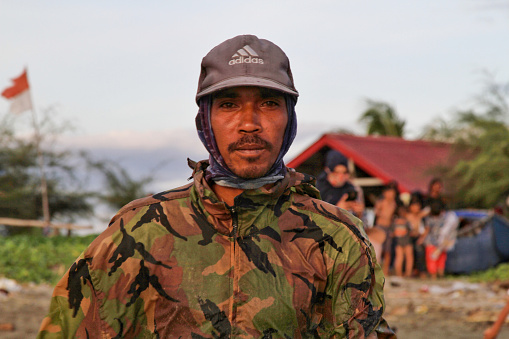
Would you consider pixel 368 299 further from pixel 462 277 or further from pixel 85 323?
pixel 462 277

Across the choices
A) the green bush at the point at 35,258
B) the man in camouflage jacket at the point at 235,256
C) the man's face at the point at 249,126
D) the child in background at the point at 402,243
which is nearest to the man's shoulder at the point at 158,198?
the man in camouflage jacket at the point at 235,256

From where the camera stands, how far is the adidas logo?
90.4 inches

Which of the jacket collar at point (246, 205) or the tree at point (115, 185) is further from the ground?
the jacket collar at point (246, 205)

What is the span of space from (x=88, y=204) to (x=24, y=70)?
678 cm

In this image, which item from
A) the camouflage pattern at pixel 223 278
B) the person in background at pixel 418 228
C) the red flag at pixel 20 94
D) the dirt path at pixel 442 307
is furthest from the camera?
the red flag at pixel 20 94

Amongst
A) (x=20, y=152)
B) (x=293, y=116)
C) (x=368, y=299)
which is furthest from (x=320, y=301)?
(x=20, y=152)

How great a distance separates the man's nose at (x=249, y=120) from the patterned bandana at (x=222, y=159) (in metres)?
0.12

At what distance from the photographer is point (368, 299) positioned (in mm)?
2293

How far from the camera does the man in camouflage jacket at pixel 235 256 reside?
223 cm

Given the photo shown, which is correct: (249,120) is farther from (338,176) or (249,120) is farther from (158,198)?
(338,176)

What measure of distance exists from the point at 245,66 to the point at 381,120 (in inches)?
1065

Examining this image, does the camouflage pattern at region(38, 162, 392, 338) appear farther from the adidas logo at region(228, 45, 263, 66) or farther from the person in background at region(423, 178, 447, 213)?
the person in background at region(423, 178, 447, 213)

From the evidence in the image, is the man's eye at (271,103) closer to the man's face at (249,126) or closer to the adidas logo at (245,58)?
the man's face at (249,126)

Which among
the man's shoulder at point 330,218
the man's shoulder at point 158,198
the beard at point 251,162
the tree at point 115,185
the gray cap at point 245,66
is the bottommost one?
the tree at point 115,185
